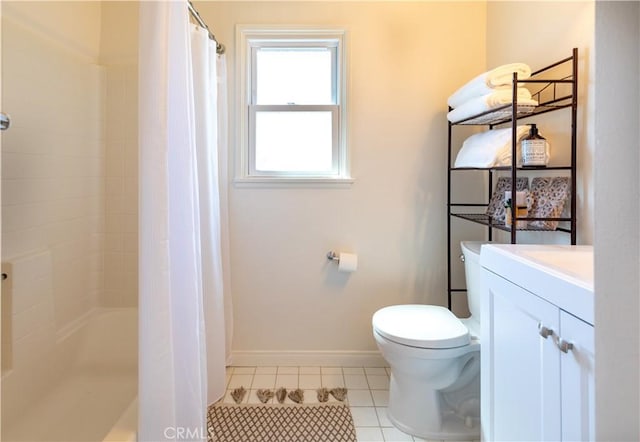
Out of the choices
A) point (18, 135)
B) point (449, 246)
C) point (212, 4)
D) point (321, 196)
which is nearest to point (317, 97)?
point (321, 196)

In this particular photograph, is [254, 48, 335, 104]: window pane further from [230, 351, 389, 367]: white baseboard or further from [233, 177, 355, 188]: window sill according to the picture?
[230, 351, 389, 367]: white baseboard

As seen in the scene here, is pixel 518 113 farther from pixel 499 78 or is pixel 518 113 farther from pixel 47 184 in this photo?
pixel 47 184

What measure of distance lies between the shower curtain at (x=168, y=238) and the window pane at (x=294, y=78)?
2.11 feet

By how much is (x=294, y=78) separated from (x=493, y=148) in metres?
1.24

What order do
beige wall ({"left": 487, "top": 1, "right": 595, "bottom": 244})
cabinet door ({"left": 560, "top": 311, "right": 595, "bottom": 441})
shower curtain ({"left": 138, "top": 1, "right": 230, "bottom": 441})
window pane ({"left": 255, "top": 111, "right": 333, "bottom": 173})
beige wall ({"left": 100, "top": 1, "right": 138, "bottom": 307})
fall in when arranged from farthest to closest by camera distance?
window pane ({"left": 255, "top": 111, "right": 333, "bottom": 173}) → beige wall ({"left": 100, "top": 1, "right": 138, "bottom": 307}) → beige wall ({"left": 487, "top": 1, "right": 595, "bottom": 244}) → shower curtain ({"left": 138, "top": 1, "right": 230, "bottom": 441}) → cabinet door ({"left": 560, "top": 311, "right": 595, "bottom": 441})

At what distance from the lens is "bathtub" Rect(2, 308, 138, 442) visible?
144cm

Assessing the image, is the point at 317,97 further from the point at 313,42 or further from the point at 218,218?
the point at 218,218

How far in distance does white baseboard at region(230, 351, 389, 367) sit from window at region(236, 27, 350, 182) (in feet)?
3.51

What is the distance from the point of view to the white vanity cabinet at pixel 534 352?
2.37ft

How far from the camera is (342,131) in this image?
84.3 inches

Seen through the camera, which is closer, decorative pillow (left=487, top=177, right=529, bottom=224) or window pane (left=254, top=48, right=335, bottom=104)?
decorative pillow (left=487, top=177, right=529, bottom=224)

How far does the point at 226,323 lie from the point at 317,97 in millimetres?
1445

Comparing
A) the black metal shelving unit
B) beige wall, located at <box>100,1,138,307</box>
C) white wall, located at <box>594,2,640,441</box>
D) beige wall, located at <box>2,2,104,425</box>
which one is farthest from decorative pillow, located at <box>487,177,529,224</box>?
beige wall, located at <box>2,2,104,425</box>

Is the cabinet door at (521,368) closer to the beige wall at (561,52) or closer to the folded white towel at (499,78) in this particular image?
the beige wall at (561,52)
